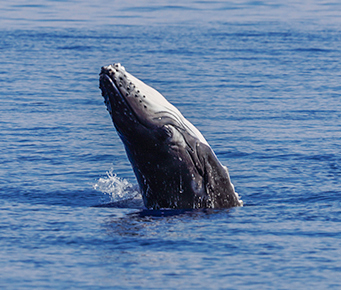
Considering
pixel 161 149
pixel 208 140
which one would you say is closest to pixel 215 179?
pixel 161 149

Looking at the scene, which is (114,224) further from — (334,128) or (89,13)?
(89,13)

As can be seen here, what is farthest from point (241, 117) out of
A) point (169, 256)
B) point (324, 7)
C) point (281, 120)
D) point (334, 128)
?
point (324, 7)

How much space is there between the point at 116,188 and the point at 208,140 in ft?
16.4

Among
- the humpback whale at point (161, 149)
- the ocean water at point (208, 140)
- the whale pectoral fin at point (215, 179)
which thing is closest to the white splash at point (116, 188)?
the ocean water at point (208, 140)

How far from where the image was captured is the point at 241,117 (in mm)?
20938

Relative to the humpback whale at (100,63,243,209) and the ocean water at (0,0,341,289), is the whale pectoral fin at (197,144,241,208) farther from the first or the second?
the ocean water at (0,0,341,289)

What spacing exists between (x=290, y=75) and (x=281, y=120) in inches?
301

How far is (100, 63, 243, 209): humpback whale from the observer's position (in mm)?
10852

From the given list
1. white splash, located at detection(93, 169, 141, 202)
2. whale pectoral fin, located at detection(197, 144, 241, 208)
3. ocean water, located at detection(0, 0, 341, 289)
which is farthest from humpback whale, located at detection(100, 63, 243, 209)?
white splash, located at detection(93, 169, 141, 202)

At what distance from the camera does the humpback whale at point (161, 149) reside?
427 inches

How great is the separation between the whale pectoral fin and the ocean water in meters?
0.30

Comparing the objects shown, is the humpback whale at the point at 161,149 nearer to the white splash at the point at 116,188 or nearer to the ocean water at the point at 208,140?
the ocean water at the point at 208,140

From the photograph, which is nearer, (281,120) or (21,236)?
(21,236)

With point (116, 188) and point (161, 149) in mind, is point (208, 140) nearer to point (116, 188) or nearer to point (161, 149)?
point (116, 188)
